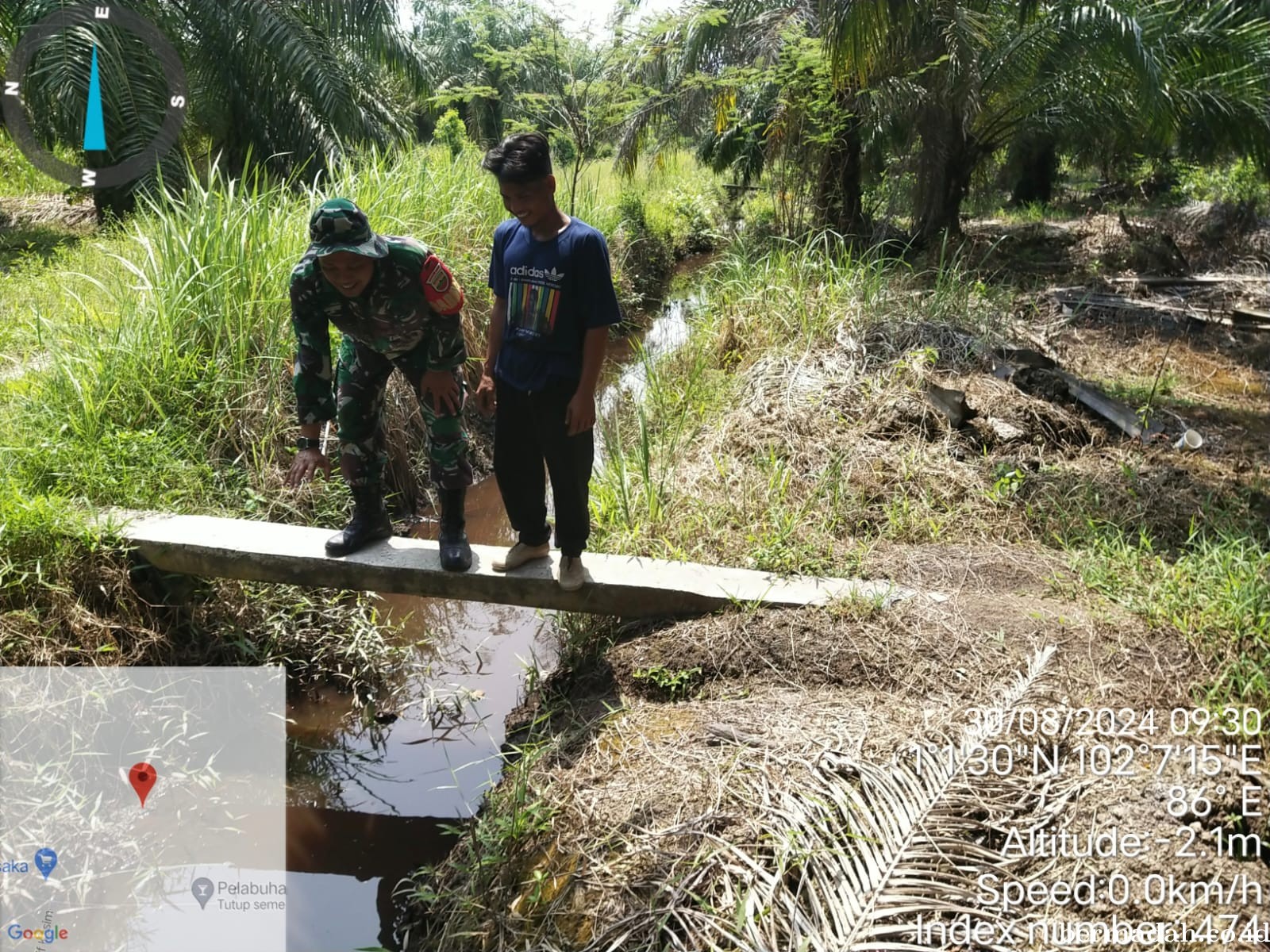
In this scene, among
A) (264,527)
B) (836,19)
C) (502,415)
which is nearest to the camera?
(502,415)

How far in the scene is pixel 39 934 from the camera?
7.61 ft

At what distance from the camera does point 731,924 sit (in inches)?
74.0

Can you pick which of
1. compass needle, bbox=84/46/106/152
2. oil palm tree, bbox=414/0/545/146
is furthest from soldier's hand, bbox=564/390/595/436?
compass needle, bbox=84/46/106/152

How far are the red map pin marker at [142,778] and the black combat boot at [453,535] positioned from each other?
115 centimetres

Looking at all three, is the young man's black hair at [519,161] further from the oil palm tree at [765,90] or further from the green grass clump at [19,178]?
the green grass clump at [19,178]

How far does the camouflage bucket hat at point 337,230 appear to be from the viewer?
8.01 ft

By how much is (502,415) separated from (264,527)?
1.16 meters

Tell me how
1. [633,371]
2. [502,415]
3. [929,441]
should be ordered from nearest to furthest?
[502,415] → [929,441] → [633,371]

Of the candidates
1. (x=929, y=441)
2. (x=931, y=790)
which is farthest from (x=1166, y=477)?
(x=931, y=790)

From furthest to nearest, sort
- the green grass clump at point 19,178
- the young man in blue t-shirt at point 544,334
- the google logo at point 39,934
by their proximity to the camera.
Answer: the green grass clump at point 19,178 < the young man in blue t-shirt at point 544,334 < the google logo at point 39,934

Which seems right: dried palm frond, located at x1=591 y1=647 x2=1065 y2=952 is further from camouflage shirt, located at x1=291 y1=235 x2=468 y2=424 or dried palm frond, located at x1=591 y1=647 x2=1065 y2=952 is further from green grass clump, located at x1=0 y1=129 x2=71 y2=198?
green grass clump, located at x1=0 y1=129 x2=71 y2=198

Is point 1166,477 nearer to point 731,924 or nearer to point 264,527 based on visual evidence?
point 731,924

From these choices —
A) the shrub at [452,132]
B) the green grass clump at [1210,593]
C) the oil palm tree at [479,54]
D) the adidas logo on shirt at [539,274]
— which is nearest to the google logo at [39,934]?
the adidas logo on shirt at [539,274]
